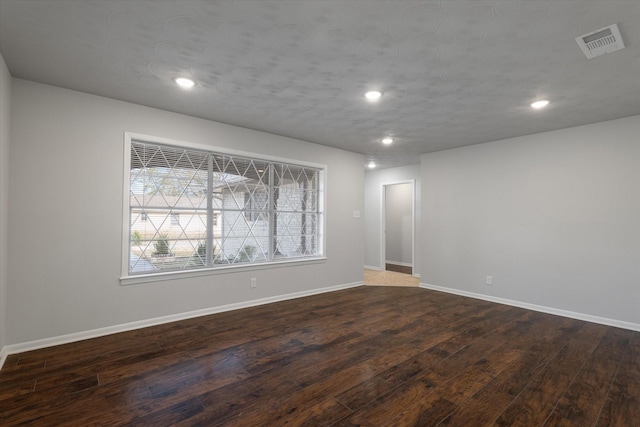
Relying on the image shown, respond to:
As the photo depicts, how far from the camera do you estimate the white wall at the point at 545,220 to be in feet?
11.9

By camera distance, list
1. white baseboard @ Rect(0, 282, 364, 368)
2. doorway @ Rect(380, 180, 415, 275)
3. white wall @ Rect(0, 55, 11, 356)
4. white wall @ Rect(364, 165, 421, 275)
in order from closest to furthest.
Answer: white wall @ Rect(0, 55, 11, 356) < white baseboard @ Rect(0, 282, 364, 368) < white wall @ Rect(364, 165, 421, 275) < doorway @ Rect(380, 180, 415, 275)

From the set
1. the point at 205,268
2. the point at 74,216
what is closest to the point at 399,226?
the point at 205,268

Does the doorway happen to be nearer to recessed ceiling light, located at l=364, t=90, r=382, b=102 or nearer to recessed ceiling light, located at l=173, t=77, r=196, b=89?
recessed ceiling light, located at l=364, t=90, r=382, b=102

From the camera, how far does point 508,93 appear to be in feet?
9.84

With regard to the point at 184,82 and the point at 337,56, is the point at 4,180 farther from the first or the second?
the point at 337,56

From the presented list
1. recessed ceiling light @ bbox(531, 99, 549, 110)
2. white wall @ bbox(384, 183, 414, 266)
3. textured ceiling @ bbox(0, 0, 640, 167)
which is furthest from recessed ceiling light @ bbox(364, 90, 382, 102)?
white wall @ bbox(384, 183, 414, 266)

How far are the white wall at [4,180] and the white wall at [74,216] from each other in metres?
0.09

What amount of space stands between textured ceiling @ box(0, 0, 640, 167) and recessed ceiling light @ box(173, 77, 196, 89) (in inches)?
2.9

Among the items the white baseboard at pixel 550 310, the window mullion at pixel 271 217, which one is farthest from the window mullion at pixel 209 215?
the white baseboard at pixel 550 310

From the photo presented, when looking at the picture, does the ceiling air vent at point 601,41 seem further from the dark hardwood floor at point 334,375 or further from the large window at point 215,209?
the large window at point 215,209

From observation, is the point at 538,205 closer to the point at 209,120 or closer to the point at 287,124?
the point at 287,124

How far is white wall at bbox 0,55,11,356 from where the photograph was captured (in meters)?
2.46

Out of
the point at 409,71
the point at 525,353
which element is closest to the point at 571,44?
the point at 409,71

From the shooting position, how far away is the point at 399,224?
8305mm
